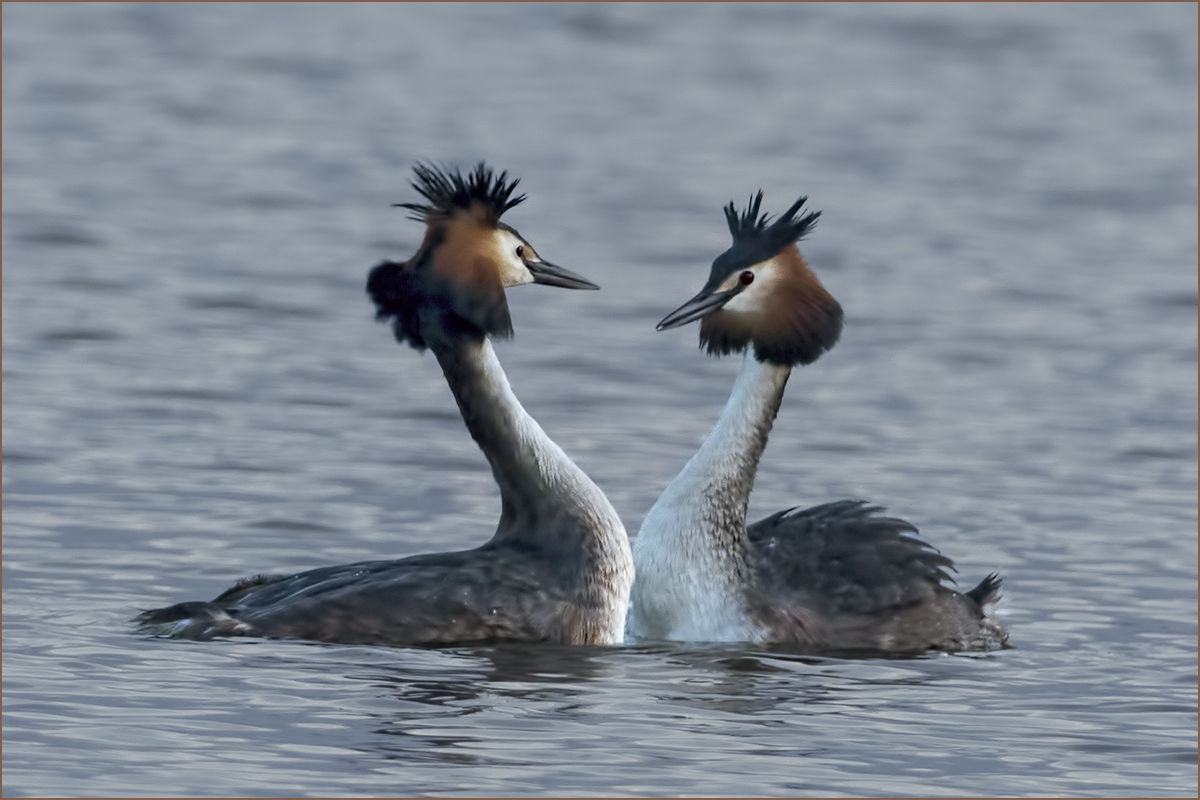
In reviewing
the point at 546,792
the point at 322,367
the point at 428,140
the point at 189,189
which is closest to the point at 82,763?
the point at 546,792

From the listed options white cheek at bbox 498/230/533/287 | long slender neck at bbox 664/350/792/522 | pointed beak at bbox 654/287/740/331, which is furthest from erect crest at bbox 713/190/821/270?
white cheek at bbox 498/230/533/287

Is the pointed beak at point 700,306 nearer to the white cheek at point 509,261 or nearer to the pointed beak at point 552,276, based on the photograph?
the pointed beak at point 552,276

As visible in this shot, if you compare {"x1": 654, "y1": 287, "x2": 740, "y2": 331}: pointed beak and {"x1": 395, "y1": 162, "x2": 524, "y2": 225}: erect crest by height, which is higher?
{"x1": 395, "y1": 162, "x2": 524, "y2": 225}: erect crest

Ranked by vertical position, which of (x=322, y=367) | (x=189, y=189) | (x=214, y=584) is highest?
(x=189, y=189)

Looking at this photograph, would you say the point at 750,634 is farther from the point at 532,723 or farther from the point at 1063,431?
the point at 1063,431

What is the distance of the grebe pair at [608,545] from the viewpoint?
10336mm

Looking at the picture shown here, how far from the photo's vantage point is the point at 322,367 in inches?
639

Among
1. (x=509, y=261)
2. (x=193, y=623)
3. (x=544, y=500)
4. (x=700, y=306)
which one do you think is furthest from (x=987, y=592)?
(x=193, y=623)

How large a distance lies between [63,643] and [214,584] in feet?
4.22

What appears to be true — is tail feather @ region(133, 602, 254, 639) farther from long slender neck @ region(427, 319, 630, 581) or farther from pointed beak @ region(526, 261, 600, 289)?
pointed beak @ region(526, 261, 600, 289)

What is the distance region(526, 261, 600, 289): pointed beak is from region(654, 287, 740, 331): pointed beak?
344 mm

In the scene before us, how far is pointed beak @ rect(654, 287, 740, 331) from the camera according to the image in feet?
36.1

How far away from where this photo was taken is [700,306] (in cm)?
1112

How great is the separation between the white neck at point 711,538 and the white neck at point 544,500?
0.71ft
